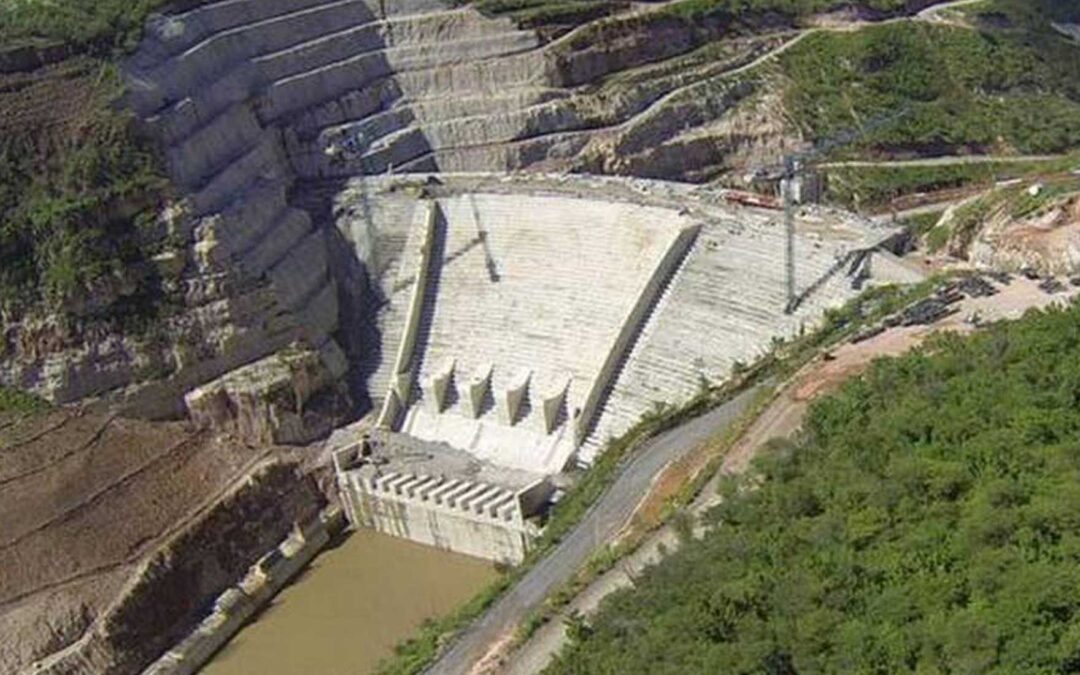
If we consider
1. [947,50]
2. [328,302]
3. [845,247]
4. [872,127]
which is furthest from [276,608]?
[947,50]

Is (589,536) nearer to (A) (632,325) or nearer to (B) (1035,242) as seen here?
(A) (632,325)

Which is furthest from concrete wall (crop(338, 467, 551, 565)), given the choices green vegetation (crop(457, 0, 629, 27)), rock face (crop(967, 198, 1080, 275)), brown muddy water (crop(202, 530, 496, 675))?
green vegetation (crop(457, 0, 629, 27))

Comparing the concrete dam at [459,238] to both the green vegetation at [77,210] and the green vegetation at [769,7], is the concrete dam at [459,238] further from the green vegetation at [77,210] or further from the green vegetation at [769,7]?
the green vegetation at [769,7]

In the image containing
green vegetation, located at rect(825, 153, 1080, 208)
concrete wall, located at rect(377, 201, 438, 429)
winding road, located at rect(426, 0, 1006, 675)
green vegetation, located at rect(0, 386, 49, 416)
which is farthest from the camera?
green vegetation, located at rect(825, 153, 1080, 208)

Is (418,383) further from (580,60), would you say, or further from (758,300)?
(580,60)

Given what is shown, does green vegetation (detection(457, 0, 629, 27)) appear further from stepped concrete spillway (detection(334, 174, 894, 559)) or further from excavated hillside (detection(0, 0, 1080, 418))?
stepped concrete spillway (detection(334, 174, 894, 559))

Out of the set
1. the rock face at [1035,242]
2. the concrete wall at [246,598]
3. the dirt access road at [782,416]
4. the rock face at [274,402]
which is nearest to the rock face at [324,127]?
the rock face at [274,402]
